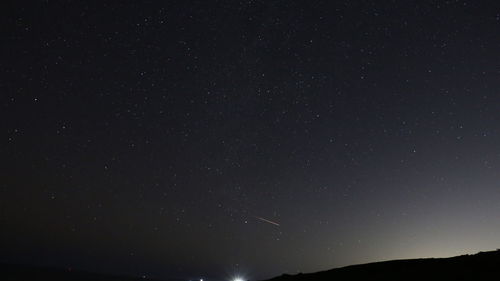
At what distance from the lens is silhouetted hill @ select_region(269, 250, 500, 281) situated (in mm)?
19359

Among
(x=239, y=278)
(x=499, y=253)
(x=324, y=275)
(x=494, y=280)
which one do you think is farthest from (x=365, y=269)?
(x=239, y=278)

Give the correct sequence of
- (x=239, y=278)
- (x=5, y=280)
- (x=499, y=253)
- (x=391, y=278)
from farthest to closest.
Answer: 1. (x=5, y=280)
2. (x=239, y=278)
3. (x=499, y=253)
4. (x=391, y=278)

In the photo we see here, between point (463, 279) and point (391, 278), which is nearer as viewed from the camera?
point (463, 279)

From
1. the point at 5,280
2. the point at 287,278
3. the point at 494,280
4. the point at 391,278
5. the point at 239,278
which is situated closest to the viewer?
the point at 494,280

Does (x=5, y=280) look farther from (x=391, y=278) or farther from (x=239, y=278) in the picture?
(x=391, y=278)

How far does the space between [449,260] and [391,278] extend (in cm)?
476

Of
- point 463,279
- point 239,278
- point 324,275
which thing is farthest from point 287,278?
point 239,278

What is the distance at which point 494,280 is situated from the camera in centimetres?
1766

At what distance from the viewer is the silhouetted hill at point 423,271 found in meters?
19.4

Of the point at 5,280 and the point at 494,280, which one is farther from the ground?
the point at 5,280

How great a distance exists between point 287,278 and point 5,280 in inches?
5252

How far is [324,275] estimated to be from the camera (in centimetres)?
2694

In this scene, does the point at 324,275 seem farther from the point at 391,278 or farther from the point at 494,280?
the point at 494,280

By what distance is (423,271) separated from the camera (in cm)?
2150
